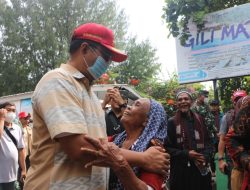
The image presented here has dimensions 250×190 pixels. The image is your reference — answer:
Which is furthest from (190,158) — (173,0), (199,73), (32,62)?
(32,62)

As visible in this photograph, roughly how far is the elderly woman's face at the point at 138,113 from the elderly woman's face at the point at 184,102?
274cm

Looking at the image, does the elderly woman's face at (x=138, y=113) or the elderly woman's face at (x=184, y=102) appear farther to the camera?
the elderly woman's face at (x=184, y=102)

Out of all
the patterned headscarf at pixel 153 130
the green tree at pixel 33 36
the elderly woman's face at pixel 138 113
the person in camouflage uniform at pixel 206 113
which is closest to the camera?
the patterned headscarf at pixel 153 130

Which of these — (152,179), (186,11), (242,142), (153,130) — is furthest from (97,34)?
(186,11)

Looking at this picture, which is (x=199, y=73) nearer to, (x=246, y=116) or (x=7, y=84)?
(x=246, y=116)

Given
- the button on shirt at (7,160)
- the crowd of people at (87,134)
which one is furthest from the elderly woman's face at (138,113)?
the button on shirt at (7,160)

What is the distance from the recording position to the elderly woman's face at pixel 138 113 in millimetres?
2467

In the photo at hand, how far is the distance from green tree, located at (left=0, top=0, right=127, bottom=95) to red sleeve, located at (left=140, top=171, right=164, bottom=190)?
24081mm

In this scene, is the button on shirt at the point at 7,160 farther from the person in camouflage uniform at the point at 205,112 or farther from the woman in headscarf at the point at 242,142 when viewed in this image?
the woman in headscarf at the point at 242,142

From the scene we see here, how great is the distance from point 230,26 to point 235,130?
2905 mm

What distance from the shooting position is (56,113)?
5.65ft

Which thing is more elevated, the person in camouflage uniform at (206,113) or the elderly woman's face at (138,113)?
the elderly woman's face at (138,113)

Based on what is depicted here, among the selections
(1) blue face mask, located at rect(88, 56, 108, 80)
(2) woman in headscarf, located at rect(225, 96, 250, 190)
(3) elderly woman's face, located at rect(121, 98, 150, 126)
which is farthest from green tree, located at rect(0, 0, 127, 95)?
(1) blue face mask, located at rect(88, 56, 108, 80)

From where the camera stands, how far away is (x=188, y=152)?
16.0ft
